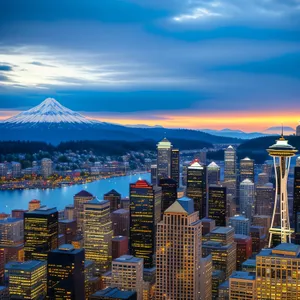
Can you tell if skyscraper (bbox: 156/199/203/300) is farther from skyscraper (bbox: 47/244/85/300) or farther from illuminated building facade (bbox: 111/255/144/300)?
skyscraper (bbox: 47/244/85/300)

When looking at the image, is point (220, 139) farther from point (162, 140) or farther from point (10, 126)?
point (10, 126)

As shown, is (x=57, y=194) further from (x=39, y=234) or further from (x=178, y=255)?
(x=178, y=255)

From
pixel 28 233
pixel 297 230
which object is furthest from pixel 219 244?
pixel 28 233

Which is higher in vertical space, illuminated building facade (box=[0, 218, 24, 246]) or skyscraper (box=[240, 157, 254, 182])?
skyscraper (box=[240, 157, 254, 182])

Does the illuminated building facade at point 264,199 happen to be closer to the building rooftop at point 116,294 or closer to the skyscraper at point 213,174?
the skyscraper at point 213,174

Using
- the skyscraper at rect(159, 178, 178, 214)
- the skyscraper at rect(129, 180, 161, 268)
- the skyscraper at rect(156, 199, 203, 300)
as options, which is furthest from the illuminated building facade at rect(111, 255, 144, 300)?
the skyscraper at rect(159, 178, 178, 214)
